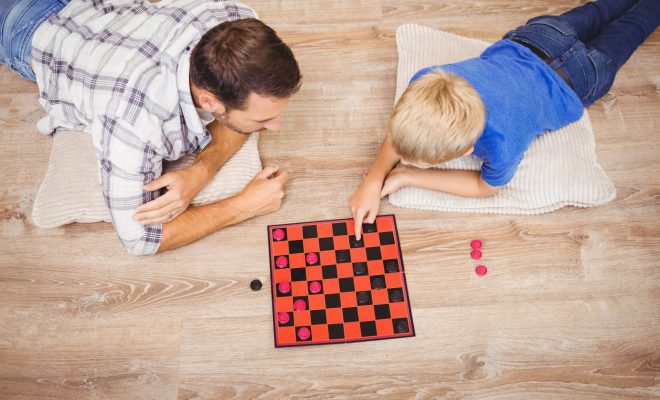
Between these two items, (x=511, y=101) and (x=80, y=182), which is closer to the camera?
(x=511, y=101)

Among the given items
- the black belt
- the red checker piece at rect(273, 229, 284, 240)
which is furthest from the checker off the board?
the black belt

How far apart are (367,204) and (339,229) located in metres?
0.12

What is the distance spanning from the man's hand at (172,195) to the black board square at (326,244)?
0.41m

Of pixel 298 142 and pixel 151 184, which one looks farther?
pixel 298 142

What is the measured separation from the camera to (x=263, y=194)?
1.54m

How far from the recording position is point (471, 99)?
1.19 metres

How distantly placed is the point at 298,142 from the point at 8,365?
3.62ft

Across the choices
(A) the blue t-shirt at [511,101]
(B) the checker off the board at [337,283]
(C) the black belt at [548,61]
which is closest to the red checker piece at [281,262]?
(B) the checker off the board at [337,283]

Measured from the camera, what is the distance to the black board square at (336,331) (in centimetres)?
143

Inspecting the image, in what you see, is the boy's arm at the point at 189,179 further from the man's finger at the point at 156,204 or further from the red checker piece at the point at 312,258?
the red checker piece at the point at 312,258

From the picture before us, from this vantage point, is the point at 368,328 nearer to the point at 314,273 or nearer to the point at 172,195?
the point at 314,273

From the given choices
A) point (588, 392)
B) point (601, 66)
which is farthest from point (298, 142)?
point (588, 392)

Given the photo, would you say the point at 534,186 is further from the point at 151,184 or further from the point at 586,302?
the point at 151,184

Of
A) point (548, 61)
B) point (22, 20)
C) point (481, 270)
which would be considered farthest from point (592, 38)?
point (22, 20)
